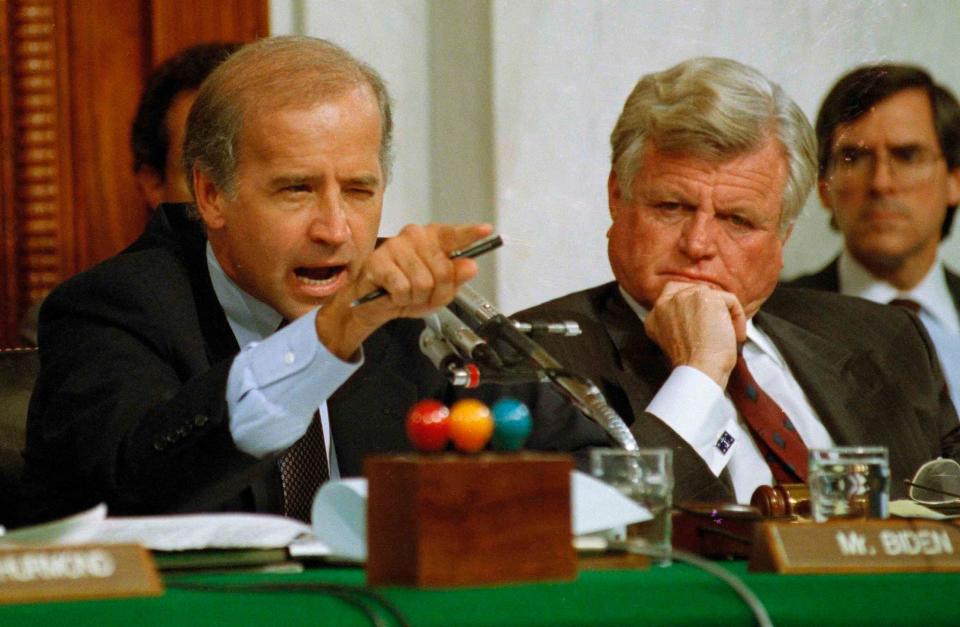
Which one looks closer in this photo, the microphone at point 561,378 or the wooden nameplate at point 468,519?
the wooden nameplate at point 468,519

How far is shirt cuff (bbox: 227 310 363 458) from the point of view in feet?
5.53

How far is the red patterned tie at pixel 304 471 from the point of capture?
2.03 meters

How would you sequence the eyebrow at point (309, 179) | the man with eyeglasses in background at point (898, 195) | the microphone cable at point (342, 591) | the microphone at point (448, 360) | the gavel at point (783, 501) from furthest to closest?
the man with eyeglasses in background at point (898, 195)
the eyebrow at point (309, 179)
the gavel at point (783, 501)
the microphone at point (448, 360)
the microphone cable at point (342, 591)

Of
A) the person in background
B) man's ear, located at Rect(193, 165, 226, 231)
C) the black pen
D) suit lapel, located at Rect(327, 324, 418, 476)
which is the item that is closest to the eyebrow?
man's ear, located at Rect(193, 165, 226, 231)

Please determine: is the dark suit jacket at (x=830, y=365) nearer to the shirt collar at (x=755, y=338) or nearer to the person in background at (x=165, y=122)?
the shirt collar at (x=755, y=338)

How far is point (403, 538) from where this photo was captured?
3.68ft

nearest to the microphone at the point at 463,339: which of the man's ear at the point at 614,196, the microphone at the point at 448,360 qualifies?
the microphone at the point at 448,360

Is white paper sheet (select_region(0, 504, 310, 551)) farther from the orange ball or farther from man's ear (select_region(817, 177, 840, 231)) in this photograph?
man's ear (select_region(817, 177, 840, 231))

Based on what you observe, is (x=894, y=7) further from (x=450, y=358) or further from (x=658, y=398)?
(x=450, y=358)

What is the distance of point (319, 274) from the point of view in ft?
7.14

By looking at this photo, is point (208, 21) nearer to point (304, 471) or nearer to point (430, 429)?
point (304, 471)

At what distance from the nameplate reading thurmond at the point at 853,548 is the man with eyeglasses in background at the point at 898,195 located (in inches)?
92.3

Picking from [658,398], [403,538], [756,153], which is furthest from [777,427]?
[403,538]

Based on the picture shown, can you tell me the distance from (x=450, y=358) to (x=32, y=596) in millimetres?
587
